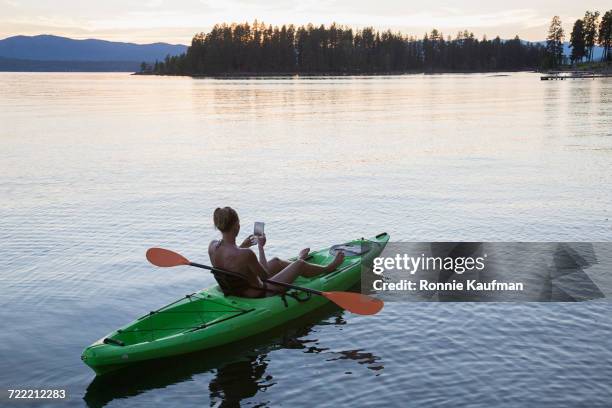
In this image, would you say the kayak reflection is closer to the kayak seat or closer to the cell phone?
the cell phone

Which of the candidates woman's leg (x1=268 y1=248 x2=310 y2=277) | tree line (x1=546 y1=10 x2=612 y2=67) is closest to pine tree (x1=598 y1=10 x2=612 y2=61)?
tree line (x1=546 y1=10 x2=612 y2=67)

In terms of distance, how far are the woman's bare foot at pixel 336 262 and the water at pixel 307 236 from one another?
88cm

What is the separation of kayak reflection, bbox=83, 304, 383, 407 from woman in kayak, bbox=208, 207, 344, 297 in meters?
0.74

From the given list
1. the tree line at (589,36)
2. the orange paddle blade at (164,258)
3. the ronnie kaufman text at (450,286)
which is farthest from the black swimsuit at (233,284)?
the tree line at (589,36)

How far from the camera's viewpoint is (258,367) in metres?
9.73

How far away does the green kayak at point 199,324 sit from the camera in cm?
920

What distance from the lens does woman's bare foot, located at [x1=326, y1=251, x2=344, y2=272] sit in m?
12.1

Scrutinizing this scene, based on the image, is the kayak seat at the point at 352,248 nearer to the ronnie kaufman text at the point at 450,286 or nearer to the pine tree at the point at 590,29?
the ronnie kaufman text at the point at 450,286

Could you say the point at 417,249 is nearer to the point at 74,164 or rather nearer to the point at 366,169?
the point at 366,169

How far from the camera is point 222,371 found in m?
9.62

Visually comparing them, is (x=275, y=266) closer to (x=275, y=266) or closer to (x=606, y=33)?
(x=275, y=266)

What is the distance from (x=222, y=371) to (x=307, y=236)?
A: 7.42 metres

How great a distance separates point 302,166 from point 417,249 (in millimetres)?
13857

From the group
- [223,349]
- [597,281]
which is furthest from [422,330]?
[597,281]
